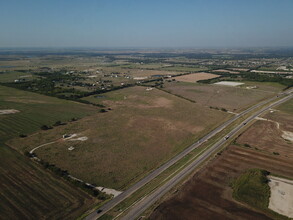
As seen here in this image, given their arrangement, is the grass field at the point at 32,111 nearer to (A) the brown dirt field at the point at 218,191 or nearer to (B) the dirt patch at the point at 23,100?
(B) the dirt patch at the point at 23,100

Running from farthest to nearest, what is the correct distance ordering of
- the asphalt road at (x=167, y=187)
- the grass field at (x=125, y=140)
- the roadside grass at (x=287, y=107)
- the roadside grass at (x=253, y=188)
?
the roadside grass at (x=287, y=107)
the grass field at (x=125, y=140)
the roadside grass at (x=253, y=188)
the asphalt road at (x=167, y=187)

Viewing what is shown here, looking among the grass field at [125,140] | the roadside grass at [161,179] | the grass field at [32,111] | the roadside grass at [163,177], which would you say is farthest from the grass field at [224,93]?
the grass field at [32,111]

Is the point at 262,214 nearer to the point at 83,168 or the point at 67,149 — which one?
the point at 83,168

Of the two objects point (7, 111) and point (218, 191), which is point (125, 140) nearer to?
point (218, 191)

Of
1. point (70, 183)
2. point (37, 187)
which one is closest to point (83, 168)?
point (70, 183)

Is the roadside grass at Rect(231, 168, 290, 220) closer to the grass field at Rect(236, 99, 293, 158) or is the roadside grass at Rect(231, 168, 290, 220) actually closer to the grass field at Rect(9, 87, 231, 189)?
the grass field at Rect(236, 99, 293, 158)

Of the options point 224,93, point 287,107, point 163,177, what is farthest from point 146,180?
point 224,93
